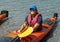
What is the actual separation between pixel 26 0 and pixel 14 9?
322cm

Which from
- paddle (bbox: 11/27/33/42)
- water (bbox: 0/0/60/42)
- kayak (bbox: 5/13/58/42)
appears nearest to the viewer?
paddle (bbox: 11/27/33/42)

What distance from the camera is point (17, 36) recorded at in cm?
690

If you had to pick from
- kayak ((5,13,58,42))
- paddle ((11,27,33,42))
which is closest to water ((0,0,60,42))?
kayak ((5,13,58,42))

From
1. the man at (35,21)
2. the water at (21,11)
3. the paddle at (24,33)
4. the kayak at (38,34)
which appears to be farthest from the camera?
the water at (21,11)

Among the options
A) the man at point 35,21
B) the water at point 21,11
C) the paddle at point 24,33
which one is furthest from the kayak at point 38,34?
the water at point 21,11

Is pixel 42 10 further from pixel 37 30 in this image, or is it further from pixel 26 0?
pixel 37 30

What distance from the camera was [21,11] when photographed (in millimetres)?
13672

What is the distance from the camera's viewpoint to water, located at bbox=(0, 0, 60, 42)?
32.8 ft

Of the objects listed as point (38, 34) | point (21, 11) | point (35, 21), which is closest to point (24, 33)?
point (38, 34)

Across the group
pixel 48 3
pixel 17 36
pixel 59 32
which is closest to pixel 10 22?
pixel 59 32

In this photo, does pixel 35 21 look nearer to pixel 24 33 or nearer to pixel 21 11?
pixel 24 33

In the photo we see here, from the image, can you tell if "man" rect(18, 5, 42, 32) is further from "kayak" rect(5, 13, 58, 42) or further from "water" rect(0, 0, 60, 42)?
"water" rect(0, 0, 60, 42)

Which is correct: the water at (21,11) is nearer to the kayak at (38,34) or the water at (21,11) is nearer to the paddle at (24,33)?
the kayak at (38,34)

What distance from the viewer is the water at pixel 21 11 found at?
9.98 meters
